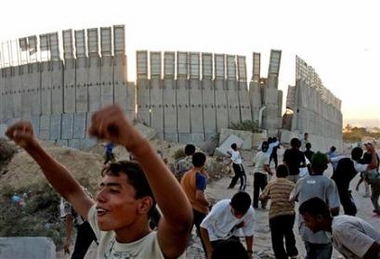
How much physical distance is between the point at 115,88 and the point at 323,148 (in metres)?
13.7

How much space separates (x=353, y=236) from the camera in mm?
3914

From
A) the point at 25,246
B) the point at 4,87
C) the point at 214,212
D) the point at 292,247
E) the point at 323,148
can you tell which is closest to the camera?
the point at 214,212

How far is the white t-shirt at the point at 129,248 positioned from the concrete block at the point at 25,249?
163 inches

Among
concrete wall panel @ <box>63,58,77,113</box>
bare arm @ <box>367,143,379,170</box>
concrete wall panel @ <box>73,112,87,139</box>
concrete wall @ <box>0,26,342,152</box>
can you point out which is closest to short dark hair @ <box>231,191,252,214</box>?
bare arm @ <box>367,143,379,170</box>

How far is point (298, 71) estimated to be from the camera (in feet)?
93.5

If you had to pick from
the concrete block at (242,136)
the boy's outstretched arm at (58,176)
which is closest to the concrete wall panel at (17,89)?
Answer: the concrete block at (242,136)

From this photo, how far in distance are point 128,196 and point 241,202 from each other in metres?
3.07

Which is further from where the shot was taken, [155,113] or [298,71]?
[298,71]

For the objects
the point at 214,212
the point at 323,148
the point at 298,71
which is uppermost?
the point at 298,71

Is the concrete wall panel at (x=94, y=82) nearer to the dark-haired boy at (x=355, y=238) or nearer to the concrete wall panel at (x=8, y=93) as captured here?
the concrete wall panel at (x=8, y=93)

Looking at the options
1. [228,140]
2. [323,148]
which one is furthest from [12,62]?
[323,148]

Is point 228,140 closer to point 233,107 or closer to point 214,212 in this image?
point 233,107

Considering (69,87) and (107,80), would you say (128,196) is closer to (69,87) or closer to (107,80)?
(107,80)

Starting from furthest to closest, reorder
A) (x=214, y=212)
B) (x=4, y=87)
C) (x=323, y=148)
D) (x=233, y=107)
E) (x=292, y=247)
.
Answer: (x=323, y=148) → (x=4, y=87) → (x=233, y=107) → (x=292, y=247) → (x=214, y=212)
